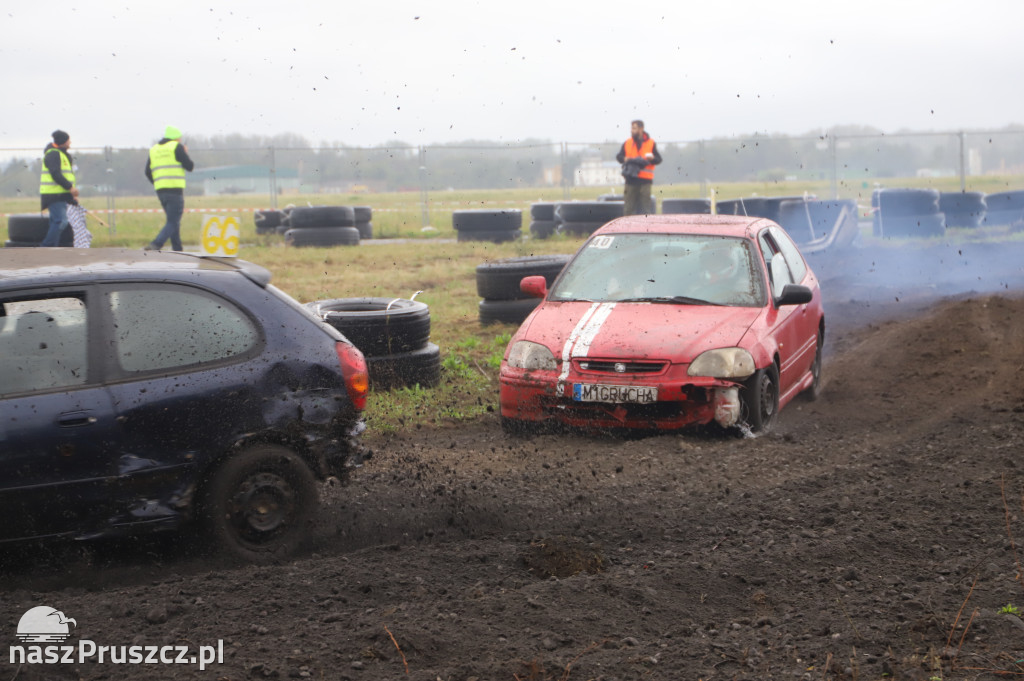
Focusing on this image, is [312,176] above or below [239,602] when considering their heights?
above

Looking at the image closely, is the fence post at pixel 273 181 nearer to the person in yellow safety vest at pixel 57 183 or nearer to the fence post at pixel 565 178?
the fence post at pixel 565 178

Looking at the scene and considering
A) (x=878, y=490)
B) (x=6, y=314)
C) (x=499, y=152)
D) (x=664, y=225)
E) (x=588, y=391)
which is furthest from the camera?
(x=499, y=152)

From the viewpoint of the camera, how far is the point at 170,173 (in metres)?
16.2

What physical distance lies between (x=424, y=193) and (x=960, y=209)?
44.3ft

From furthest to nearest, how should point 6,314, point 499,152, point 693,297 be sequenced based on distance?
point 499,152
point 693,297
point 6,314

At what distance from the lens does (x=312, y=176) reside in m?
30.3

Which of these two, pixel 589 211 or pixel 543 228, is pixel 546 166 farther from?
pixel 589 211

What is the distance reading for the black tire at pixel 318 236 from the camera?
2181cm

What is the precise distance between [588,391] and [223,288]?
270 centimetres

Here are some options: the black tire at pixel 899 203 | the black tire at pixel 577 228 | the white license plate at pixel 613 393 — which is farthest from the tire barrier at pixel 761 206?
the white license plate at pixel 613 393

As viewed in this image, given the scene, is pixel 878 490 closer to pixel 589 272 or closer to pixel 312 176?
pixel 589 272

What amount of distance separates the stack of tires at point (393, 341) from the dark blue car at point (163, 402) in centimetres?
318

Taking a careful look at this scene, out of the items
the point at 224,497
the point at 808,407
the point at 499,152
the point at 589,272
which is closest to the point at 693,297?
the point at 589,272

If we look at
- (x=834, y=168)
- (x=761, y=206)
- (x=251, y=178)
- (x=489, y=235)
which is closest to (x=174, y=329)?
(x=761, y=206)
